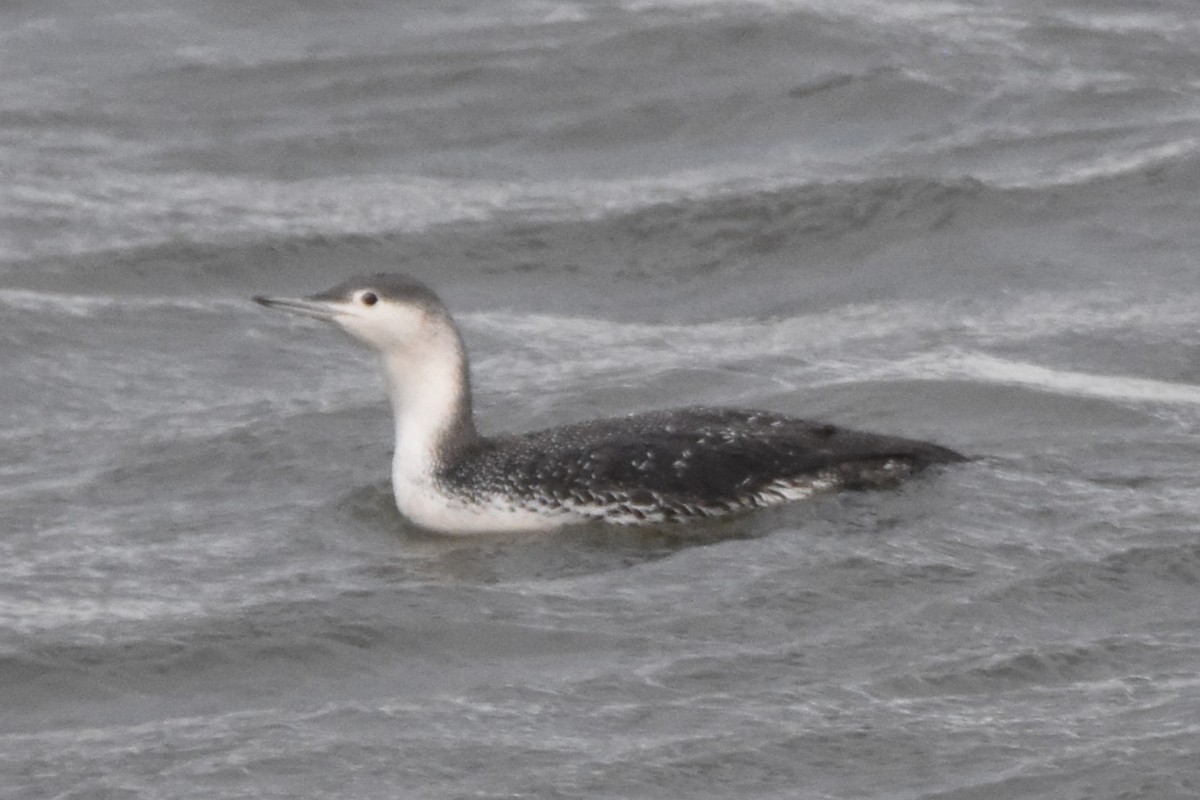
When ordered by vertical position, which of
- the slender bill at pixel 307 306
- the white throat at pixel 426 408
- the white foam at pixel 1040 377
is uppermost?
the slender bill at pixel 307 306

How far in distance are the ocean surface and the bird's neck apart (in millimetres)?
364

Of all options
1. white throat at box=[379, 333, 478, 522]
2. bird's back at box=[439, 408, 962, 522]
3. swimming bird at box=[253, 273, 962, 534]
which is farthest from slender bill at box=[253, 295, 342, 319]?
bird's back at box=[439, 408, 962, 522]

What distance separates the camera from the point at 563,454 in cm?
1025

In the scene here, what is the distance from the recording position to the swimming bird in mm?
10156

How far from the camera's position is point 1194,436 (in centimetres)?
1103

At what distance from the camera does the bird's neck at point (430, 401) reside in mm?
10492

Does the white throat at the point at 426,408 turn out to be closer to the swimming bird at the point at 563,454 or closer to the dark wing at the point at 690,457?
the swimming bird at the point at 563,454

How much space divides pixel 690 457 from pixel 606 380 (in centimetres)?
205

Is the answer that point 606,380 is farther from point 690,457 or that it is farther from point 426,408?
point 690,457

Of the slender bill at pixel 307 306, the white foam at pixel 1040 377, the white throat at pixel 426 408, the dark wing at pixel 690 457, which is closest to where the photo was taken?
the dark wing at pixel 690 457

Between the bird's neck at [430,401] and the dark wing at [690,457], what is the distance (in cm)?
18

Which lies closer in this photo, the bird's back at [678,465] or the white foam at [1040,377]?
the bird's back at [678,465]

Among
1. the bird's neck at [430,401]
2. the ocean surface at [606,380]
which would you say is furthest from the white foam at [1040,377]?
the bird's neck at [430,401]

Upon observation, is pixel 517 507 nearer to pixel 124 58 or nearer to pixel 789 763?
pixel 789 763
